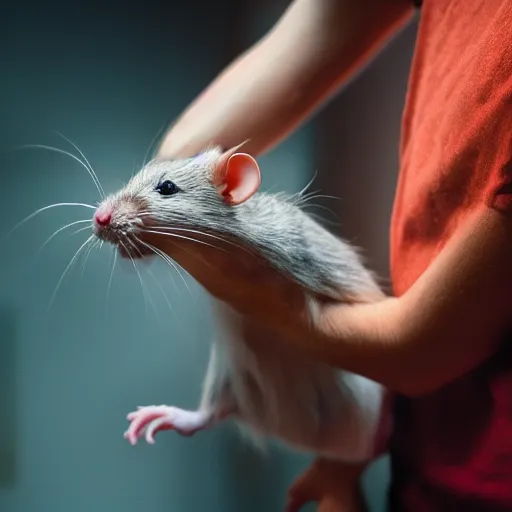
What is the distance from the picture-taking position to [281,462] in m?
0.54

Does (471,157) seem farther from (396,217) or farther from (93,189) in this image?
(93,189)

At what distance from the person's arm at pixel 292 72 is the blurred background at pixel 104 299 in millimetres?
25

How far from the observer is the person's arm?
0.48 m

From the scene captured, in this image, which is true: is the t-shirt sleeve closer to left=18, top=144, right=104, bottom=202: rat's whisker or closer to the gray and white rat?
the gray and white rat

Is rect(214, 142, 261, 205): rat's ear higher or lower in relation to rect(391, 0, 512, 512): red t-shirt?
higher

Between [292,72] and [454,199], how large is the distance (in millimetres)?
162

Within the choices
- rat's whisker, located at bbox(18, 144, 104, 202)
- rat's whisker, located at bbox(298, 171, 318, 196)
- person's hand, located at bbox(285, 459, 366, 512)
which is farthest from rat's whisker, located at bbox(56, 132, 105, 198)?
person's hand, located at bbox(285, 459, 366, 512)

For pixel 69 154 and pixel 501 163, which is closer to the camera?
pixel 501 163

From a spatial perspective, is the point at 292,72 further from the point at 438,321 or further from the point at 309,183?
the point at 438,321

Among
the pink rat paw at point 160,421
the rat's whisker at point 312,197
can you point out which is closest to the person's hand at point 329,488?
the pink rat paw at point 160,421

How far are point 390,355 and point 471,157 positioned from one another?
0.14m

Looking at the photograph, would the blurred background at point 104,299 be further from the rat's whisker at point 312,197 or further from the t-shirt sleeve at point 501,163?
the t-shirt sleeve at point 501,163

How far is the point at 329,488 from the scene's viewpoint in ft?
1.78

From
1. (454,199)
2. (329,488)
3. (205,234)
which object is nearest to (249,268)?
(205,234)
